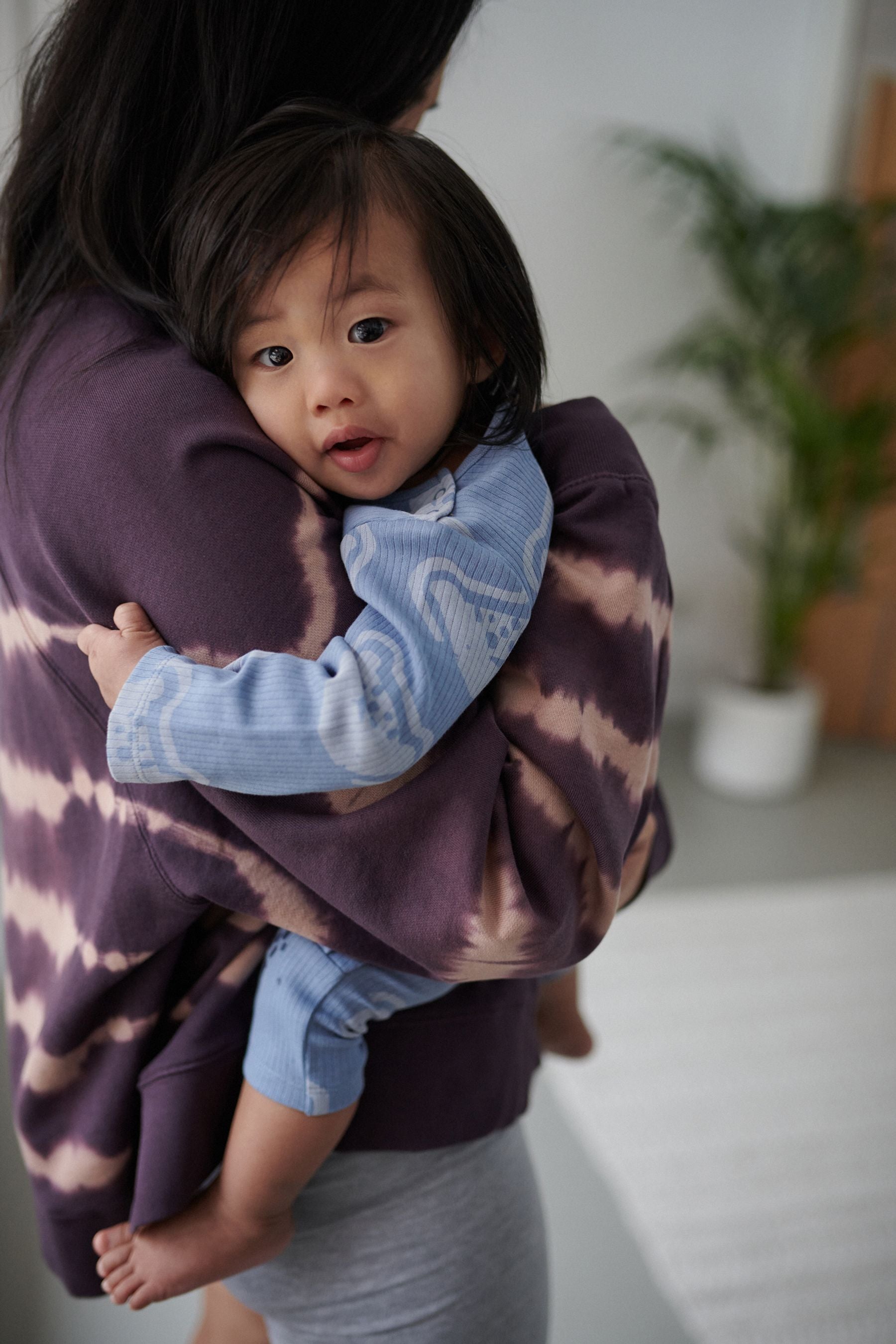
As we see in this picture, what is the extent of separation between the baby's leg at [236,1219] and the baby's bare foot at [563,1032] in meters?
0.34

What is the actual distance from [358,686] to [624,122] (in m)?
2.64

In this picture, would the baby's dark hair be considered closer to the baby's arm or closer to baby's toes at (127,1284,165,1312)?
the baby's arm

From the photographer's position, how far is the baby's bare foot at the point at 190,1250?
2.43ft

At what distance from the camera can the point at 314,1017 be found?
69 centimetres

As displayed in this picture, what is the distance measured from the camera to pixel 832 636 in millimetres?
3410

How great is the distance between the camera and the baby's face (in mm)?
659

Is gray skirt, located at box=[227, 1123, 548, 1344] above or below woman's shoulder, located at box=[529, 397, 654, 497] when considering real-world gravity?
below

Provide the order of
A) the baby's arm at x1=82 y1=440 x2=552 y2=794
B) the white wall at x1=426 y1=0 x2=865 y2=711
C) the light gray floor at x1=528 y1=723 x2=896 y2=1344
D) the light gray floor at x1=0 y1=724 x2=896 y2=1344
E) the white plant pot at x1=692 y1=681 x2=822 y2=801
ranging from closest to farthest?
1. the baby's arm at x1=82 y1=440 x2=552 y2=794
2. the light gray floor at x1=0 y1=724 x2=896 y2=1344
3. the light gray floor at x1=528 y1=723 x2=896 y2=1344
4. the white wall at x1=426 y1=0 x2=865 y2=711
5. the white plant pot at x1=692 y1=681 x2=822 y2=801

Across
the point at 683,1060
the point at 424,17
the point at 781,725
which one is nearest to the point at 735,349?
the point at 781,725

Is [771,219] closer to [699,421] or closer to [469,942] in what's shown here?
[699,421]

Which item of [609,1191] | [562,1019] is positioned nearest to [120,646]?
[562,1019]

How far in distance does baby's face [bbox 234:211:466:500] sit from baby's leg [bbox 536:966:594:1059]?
1.77 ft

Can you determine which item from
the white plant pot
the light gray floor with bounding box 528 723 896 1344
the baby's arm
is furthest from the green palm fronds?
the baby's arm

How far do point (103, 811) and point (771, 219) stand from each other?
2532 mm
